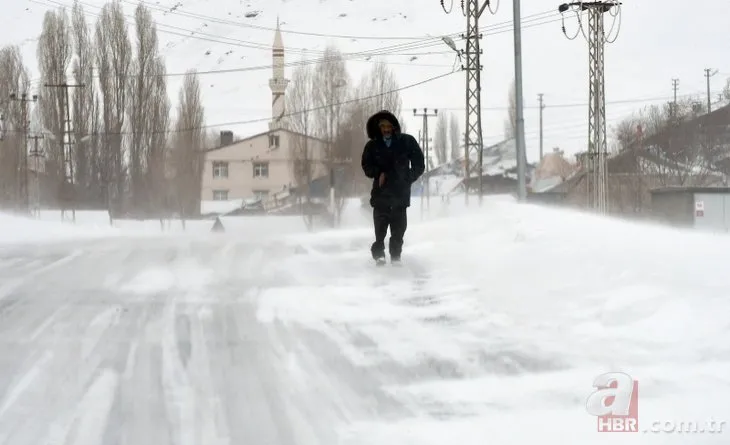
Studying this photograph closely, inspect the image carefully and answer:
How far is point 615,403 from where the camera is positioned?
4.68 m

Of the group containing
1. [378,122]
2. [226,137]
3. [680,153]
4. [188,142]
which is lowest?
[378,122]

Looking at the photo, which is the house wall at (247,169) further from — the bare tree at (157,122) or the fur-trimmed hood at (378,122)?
the fur-trimmed hood at (378,122)

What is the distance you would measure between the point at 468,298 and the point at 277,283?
7.03 ft

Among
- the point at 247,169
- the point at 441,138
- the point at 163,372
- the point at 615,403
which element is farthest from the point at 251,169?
the point at 615,403

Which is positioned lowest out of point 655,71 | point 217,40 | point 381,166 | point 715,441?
point 715,441

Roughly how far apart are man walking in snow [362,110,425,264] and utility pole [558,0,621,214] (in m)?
27.7

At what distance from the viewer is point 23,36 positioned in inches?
2761

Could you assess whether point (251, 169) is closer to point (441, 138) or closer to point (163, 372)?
point (441, 138)

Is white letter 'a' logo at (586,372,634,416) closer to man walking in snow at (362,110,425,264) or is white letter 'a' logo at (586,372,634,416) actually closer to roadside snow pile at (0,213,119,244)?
man walking in snow at (362,110,425,264)

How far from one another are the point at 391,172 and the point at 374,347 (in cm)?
462

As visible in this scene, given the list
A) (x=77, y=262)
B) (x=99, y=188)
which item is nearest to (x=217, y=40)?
(x=99, y=188)

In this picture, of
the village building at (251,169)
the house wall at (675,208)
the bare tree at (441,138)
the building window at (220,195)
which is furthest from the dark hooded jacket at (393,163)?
the bare tree at (441,138)

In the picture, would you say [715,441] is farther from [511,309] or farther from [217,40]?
[217,40]

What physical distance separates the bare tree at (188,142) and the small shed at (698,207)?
36.5 m
